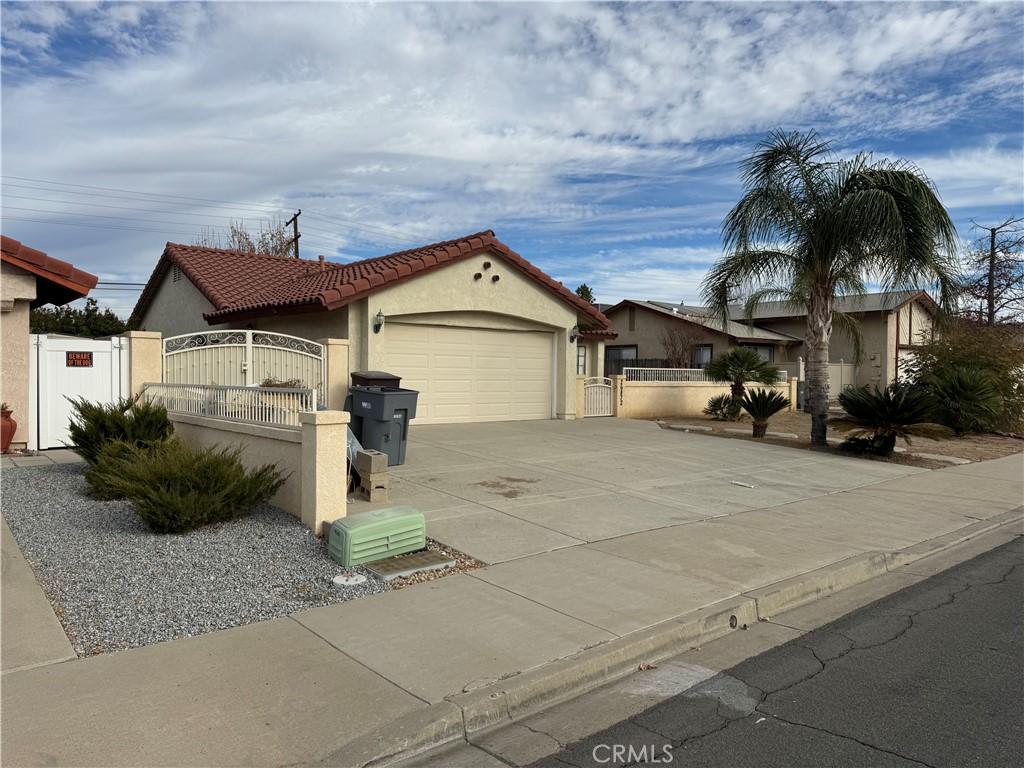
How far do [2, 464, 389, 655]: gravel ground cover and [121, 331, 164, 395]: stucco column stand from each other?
344 centimetres

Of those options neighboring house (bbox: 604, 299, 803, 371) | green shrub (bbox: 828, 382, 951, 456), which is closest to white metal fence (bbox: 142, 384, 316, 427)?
green shrub (bbox: 828, 382, 951, 456)

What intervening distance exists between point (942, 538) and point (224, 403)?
8734 millimetres

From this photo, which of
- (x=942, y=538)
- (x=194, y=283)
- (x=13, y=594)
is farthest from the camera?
(x=194, y=283)

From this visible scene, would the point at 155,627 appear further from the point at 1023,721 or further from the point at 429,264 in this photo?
the point at 429,264

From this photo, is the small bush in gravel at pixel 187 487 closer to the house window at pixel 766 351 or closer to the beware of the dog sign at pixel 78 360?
the beware of the dog sign at pixel 78 360

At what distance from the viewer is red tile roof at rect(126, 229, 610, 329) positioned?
15.7 meters

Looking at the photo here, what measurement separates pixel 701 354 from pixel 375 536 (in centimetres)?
2953

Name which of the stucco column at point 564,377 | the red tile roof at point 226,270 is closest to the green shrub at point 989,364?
the stucco column at point 564,377

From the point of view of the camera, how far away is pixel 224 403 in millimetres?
9711

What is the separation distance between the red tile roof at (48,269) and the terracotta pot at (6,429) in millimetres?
2167

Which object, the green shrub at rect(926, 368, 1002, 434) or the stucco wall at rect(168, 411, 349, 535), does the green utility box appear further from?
the green shrub at rect(926, 368, 1002, 434)

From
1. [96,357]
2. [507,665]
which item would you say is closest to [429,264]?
[96,357]

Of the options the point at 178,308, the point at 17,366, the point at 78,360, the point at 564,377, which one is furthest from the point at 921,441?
the point at 178,308

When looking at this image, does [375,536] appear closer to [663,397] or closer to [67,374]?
[67,374]
